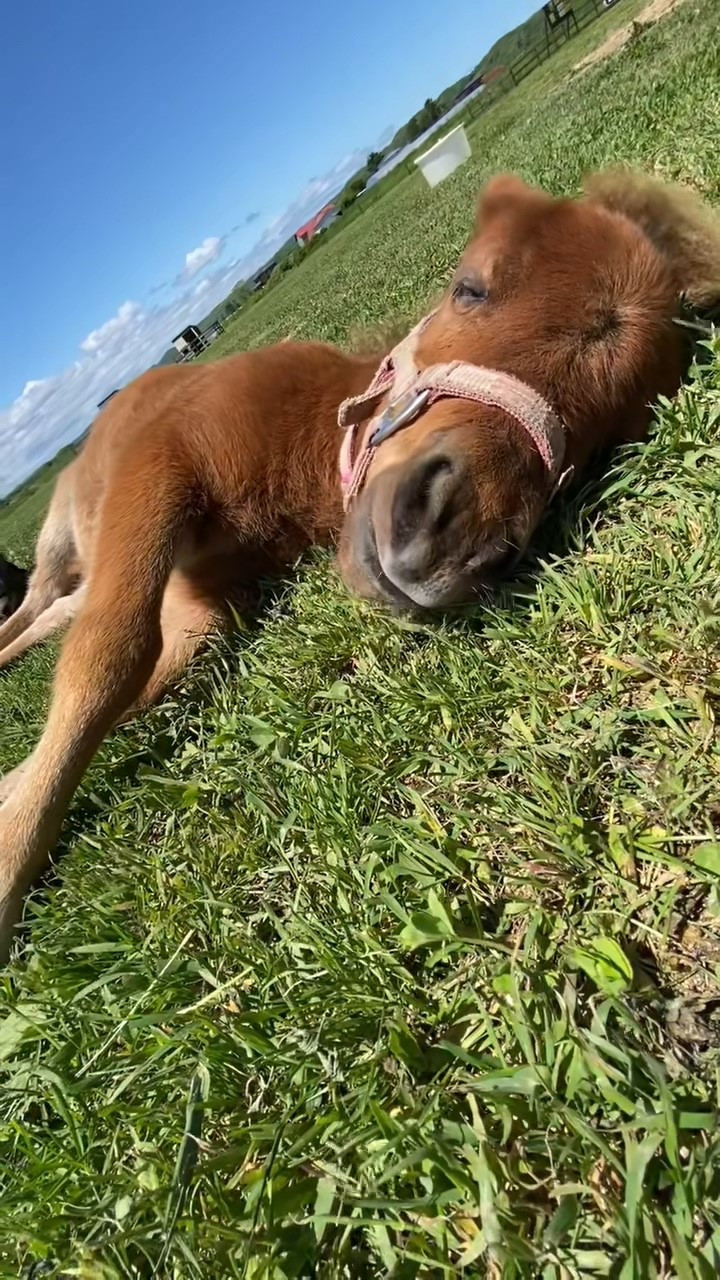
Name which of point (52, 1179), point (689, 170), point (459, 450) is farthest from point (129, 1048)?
point (689, 170)

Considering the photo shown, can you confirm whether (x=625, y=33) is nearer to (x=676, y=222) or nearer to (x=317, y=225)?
(x=676, y=222)

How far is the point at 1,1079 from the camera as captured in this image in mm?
1982

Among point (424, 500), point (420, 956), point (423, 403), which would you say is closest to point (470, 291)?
point (423, 403)

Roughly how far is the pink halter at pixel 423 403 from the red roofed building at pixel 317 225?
78.1m

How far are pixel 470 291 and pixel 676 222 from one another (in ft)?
2.97

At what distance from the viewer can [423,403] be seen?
2.46m

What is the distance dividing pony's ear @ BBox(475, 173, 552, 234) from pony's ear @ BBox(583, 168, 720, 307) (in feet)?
0.79

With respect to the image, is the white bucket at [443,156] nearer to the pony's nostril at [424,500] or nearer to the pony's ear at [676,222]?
the pony's ear at [676,222]

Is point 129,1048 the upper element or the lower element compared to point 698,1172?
upper

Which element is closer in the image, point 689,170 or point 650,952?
point 650,952

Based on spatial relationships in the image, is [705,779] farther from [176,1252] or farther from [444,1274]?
[176,1252]

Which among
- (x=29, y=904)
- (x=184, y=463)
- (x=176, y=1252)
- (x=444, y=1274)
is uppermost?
(x=184, y=463)

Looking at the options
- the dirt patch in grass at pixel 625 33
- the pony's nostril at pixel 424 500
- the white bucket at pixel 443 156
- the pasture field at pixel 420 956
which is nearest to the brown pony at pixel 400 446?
the pony's nostril at pixel 424 500

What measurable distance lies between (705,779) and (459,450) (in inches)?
42.4
